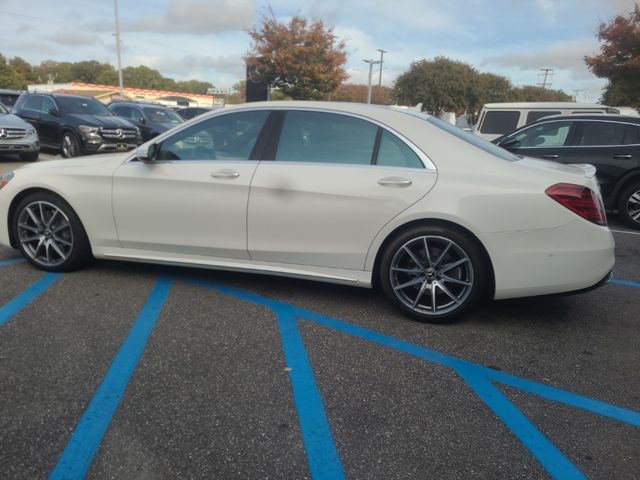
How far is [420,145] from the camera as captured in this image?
3.66 meters

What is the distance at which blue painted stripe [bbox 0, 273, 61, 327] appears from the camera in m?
3.61

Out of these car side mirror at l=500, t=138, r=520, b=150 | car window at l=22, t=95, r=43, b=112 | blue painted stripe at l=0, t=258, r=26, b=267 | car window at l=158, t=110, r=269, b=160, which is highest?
car window at l=158, t=110, r=269, b=160

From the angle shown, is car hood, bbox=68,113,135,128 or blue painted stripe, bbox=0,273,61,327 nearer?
blue painted stripe, bbox=0,273,61,327

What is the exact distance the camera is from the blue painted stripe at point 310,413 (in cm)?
220

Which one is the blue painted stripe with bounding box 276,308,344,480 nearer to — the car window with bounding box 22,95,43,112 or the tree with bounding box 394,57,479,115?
the car window with bounding box 22,95,43,112

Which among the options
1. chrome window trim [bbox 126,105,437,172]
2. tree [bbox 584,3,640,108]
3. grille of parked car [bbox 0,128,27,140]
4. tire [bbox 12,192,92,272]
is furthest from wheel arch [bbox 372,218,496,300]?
tree [bbox 584,3,640,108]

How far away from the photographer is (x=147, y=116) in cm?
1511

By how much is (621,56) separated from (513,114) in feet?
36.5

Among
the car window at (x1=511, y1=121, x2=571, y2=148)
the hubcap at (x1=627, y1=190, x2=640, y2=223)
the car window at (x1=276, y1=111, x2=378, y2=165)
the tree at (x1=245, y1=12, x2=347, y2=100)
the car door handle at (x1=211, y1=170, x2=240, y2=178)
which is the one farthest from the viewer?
the tree at (x1=245, y1=12, x2=347, y2=100)

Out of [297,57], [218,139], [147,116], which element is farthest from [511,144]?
[297,57]

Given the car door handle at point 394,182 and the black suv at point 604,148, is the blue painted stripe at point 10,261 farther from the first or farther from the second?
the black suv at point 604,148

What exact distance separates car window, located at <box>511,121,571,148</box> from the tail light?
4956 millimetres

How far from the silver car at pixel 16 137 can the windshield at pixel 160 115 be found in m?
4.12

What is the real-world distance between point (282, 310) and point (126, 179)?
5.50ft
